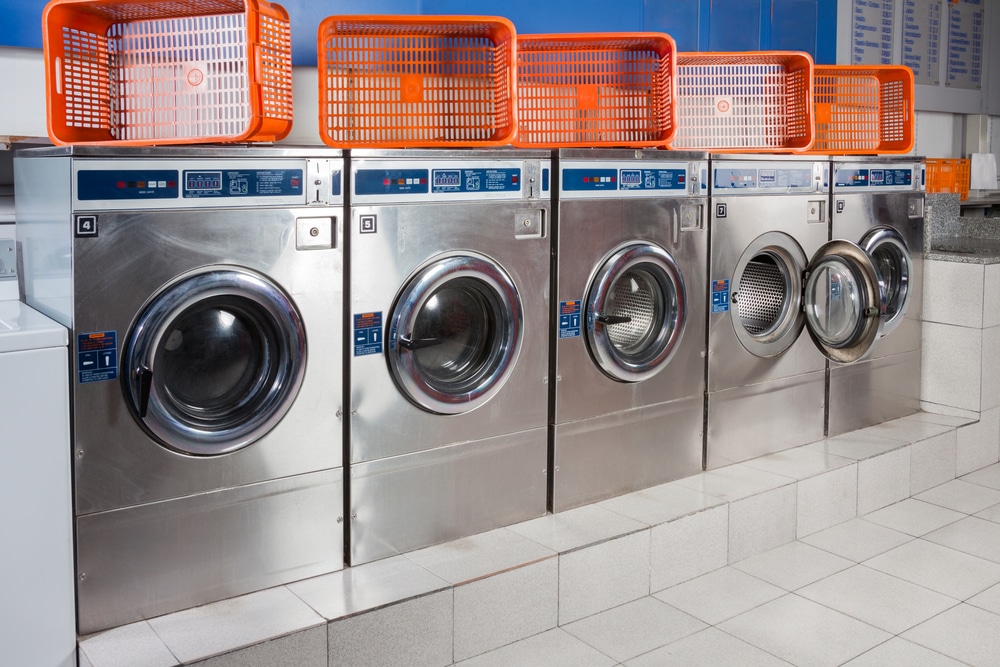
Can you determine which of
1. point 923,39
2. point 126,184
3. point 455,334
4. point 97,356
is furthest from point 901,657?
point 923,39

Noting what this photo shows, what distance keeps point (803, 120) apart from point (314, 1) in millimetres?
2011

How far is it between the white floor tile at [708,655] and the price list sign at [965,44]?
4.61 metres

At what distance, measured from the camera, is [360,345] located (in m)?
2.94

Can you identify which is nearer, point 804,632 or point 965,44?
point 804,632

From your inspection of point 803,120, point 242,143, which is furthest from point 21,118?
point 803,120

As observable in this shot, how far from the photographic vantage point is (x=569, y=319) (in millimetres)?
3430

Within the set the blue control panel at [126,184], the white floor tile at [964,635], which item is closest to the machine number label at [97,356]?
the blue control panel at [126,184]

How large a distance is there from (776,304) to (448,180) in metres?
1.84

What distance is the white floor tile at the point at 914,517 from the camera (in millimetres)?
4035

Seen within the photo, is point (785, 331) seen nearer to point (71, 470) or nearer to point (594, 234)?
point (594, 234)

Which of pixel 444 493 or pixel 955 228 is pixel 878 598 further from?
pixel 955 228

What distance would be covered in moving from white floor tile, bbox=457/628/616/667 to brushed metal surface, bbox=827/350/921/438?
1.99m

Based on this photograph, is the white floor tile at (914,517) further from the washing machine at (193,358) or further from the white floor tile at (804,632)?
the washing machine at (193,358)

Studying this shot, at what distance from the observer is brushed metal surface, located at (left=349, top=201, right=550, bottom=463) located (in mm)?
2945
